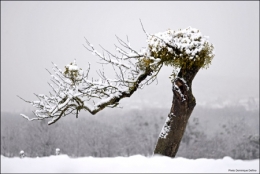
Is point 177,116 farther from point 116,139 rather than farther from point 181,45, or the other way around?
point 116,139

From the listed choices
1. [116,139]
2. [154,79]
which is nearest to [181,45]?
[154,79]

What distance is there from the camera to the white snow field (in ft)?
10.5

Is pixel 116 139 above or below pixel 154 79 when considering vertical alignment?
below

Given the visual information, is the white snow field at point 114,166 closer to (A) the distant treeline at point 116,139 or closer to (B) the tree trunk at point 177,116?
(B) the tree trunk at point 177,116

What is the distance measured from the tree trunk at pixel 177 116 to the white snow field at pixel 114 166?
1057 millimetres

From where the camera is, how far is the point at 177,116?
15.3ft

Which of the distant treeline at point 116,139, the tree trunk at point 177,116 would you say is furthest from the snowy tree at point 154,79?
the distant treeline at point 116,139

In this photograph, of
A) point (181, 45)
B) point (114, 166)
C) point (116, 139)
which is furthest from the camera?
point (116, 139)

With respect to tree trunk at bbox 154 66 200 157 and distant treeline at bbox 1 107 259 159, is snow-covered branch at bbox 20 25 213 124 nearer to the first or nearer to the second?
tree trunk at bbox 154 66 200 157

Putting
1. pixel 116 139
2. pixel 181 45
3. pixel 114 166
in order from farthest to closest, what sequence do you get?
pixel 116 139 < pixel 181 45 < pixel 114 166

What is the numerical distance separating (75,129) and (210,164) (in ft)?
223

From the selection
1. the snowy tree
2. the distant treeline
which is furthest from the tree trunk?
the distant treeline

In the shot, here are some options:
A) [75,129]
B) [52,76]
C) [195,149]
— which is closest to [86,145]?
[75,129]

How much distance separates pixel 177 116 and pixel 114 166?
1.75 meters
